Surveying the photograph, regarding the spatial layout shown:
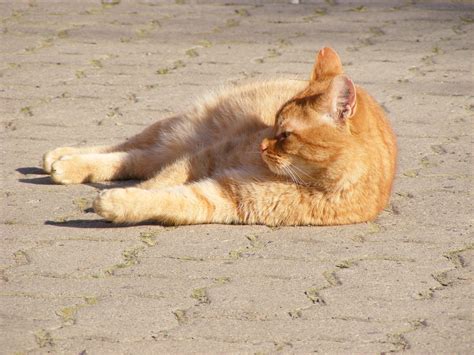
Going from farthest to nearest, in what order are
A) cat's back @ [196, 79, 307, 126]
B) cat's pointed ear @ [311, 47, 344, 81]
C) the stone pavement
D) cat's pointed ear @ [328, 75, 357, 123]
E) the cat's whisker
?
cat's back @ [196, 79, 307, 126], cat's pointed ear @ [311, 47, 344, 81], the cat's whisker, cat's pointed ear @ [328, 75, 357, 123], the stone pavement

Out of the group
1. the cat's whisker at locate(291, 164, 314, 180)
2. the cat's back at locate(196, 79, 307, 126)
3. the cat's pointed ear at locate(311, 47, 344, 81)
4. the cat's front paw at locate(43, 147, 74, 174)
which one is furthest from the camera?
the cat's front paw at locate(43, 147, 74, 174)

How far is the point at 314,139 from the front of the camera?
172 inches

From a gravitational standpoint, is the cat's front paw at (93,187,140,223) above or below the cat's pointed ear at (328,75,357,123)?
below

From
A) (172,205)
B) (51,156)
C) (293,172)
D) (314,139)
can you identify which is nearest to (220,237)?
(172,205)

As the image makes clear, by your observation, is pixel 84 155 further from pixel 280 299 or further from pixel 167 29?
pixel 167 29

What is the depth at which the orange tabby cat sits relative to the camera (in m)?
4.35

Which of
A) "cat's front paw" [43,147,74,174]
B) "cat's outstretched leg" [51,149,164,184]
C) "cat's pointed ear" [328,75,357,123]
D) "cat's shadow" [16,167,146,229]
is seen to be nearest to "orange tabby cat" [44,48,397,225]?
"cat's pointed ear" [328,75,357,123]

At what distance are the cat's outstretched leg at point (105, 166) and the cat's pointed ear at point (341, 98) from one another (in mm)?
1179

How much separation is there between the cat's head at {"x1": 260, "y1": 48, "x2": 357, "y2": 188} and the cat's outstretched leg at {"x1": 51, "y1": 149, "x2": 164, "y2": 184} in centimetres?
92

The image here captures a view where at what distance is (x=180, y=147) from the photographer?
512cm

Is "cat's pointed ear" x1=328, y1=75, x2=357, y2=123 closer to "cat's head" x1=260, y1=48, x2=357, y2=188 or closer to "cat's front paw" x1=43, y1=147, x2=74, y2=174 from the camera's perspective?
"cat's head" x1=260, y1=48, x2=357, y2=188

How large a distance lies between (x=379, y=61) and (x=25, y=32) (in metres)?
2.89

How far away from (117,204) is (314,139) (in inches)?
35.2

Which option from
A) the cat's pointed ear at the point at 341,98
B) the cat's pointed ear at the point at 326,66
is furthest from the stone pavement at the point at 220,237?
the cat's pointed ear at the point at 326,66
